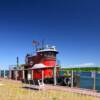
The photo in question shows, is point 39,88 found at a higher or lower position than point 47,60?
lower

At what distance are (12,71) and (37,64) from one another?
785 cm

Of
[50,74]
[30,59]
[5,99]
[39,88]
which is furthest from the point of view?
[30,59]

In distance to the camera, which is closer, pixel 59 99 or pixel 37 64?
pixel 59 99

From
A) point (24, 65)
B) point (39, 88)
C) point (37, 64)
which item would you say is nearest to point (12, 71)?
point (24, 65)

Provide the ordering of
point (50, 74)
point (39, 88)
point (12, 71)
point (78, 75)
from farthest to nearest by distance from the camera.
Result: point (12, 71), point (50, 74), point (78, 75), point (39, 88)

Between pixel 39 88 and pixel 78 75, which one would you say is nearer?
pixel 39 88

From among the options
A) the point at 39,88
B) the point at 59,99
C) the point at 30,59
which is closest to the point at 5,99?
the point at 59,99

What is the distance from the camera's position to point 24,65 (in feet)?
119

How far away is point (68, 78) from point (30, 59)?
9.24 meters

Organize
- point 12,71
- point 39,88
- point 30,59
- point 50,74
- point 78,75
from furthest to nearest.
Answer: point 12,71
point 30,59
point 50,74
point 78,75
point 39,88

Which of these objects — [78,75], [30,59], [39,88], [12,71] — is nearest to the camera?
[39,88]

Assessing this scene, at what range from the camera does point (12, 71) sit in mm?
39094

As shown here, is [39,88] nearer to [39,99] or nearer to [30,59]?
[39,99]

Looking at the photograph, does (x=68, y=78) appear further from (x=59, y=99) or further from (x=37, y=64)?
(x=59, y=99)
